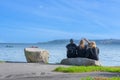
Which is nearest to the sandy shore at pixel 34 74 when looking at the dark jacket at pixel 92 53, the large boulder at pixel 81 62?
the large boulder at pixel 81 62

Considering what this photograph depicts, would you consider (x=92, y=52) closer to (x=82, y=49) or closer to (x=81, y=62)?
(x=82, y=49)

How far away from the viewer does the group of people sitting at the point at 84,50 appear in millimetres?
26453

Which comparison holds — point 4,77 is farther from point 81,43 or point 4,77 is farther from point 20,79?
point 81,43

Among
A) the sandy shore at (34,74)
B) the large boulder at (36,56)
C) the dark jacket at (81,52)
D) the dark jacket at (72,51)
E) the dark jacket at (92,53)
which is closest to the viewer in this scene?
the sandy shore at (34,74)

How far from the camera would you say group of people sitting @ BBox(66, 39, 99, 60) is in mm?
26453

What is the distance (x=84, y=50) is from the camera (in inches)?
1059

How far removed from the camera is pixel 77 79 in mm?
17703

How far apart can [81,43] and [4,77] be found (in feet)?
29.4

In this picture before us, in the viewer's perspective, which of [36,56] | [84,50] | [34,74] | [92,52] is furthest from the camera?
[36,56]

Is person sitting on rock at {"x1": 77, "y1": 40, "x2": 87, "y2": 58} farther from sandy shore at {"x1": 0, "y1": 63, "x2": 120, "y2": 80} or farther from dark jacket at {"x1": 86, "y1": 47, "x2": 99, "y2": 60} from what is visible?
sandy shore at {"x1": 0, "y1": 63, "x2": 120, "y2": 80}

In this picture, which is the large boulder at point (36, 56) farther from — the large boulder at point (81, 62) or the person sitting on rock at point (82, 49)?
the person sitting on rock at point (82, 49)

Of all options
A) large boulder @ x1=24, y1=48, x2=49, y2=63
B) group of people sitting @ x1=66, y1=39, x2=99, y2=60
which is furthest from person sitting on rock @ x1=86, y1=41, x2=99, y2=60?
large boulder @ x1=24, y1=48, x2=49, y2=63

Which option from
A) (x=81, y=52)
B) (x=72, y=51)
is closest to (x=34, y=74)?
(x=81, y=52)

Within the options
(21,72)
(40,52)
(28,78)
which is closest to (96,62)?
(40,52)
